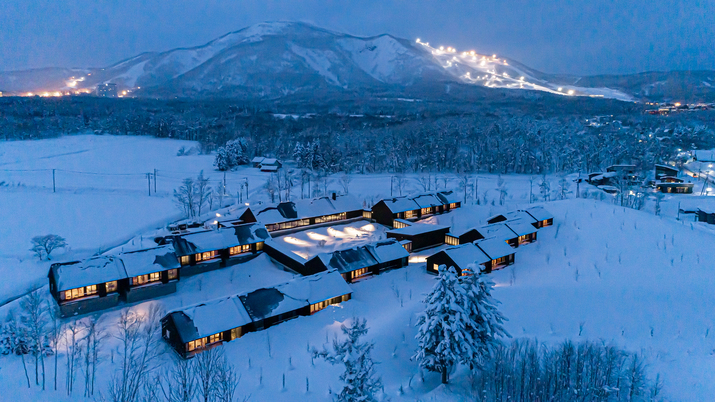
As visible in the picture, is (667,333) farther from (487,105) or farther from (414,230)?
(487,105)

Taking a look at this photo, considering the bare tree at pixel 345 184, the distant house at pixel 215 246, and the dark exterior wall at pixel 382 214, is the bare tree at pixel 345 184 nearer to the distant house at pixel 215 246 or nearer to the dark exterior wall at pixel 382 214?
the dark exterior wall at pixel 382 214

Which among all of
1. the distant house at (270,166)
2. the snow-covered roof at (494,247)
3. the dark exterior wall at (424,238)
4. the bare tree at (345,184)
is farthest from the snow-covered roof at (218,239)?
the distant house at (270,166)

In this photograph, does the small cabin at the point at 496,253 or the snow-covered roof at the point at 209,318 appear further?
the small cabin at the point at 496,253

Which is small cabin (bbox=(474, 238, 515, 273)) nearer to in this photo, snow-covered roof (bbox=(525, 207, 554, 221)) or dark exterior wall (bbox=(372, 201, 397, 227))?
snow-covered roof (bbox=(525, 207, 554, 221))

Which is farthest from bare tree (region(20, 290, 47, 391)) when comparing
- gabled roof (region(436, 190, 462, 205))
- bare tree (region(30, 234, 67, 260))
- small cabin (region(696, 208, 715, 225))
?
small cabin (region(696, 208, 715, 225))

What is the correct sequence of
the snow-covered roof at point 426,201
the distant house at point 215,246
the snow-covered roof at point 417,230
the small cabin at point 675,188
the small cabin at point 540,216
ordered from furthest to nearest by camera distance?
the small cabin at point 675,188 → the snow-covered roof at point 426,201 → the small cabin at point 540,216 → the snow-covered roof at point 417,230 → the distant house at point 215,246

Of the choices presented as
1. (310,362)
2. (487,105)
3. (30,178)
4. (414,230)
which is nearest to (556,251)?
(414,230)
